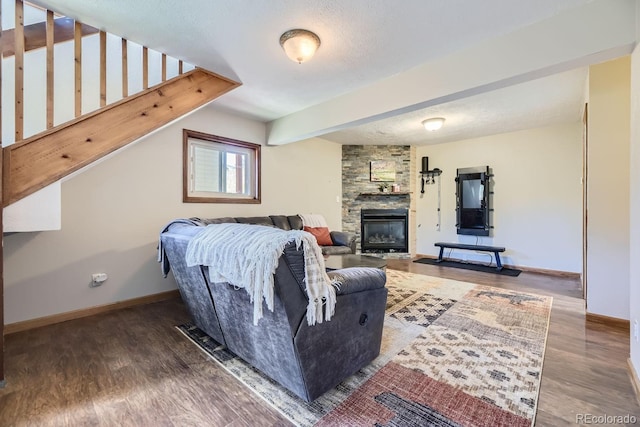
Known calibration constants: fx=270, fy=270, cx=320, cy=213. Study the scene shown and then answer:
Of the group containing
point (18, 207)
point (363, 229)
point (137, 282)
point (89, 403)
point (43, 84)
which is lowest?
point (89, 403)

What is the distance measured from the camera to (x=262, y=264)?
1227 mm

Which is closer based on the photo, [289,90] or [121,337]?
[121,337]

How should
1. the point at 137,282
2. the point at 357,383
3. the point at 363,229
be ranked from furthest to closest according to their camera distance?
the point at 363,229
the point at 137,282
the point at 357,383

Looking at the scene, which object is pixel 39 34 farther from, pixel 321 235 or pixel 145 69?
pixel 321 235

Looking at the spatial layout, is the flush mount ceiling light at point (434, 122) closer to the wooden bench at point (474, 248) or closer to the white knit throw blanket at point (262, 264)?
the wooden bench at point (474, 248)

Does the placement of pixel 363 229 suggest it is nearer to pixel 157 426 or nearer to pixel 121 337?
pixel 121 337

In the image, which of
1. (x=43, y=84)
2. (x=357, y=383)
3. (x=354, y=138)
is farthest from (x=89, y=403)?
(x=354, y=138)

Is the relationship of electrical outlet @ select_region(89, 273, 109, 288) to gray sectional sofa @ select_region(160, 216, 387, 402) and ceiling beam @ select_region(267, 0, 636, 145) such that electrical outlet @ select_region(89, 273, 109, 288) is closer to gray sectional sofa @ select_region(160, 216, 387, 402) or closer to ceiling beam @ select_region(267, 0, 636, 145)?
gray sectional sofa @ select_region(160, 216, 387, 402)

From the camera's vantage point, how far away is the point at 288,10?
1.82 metres

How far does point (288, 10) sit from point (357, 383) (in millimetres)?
2445

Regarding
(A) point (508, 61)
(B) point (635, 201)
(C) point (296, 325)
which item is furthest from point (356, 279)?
(A) point (508, 61)

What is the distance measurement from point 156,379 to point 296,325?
1.10 meters

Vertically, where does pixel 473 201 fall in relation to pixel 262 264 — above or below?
above

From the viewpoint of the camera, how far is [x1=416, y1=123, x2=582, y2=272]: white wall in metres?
4.38
